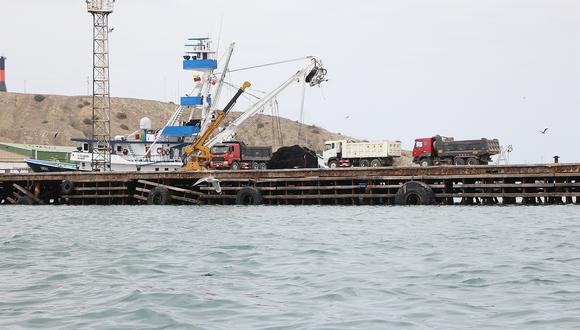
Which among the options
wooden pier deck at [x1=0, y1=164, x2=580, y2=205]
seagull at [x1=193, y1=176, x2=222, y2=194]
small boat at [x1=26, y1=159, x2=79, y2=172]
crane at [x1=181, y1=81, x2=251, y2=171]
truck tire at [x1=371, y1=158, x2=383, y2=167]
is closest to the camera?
wooden pier deck at [x1=0, y1=164, x2=580, y2=205]

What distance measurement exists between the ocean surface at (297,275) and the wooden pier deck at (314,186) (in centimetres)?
1061

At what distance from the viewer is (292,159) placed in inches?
2549

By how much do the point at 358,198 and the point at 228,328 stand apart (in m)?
38.0

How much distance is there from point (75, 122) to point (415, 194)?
140 meters

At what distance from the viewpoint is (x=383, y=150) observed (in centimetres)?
7050

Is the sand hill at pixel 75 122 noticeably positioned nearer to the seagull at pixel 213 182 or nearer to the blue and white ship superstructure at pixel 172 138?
the blue and white ship superstructure at pixel 172 138

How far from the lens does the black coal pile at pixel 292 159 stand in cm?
6431

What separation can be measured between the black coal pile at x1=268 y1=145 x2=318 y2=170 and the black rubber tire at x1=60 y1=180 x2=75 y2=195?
15171 millimetres

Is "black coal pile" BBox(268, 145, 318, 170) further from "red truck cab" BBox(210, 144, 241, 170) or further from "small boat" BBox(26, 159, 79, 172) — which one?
"small boat" BBox(26, 159, 79, 172)

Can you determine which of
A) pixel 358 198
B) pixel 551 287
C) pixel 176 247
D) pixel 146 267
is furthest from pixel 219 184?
pixel 551 287

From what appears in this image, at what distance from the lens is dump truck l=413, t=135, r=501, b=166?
211ft

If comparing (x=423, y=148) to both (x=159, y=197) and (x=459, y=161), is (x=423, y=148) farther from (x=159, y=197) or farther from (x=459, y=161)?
(x=159, y=197)

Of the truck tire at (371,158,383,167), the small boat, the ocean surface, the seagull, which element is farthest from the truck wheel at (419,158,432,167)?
the ocean surface

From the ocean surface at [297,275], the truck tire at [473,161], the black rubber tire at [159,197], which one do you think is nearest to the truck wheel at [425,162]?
the truck tire at [473,161]
